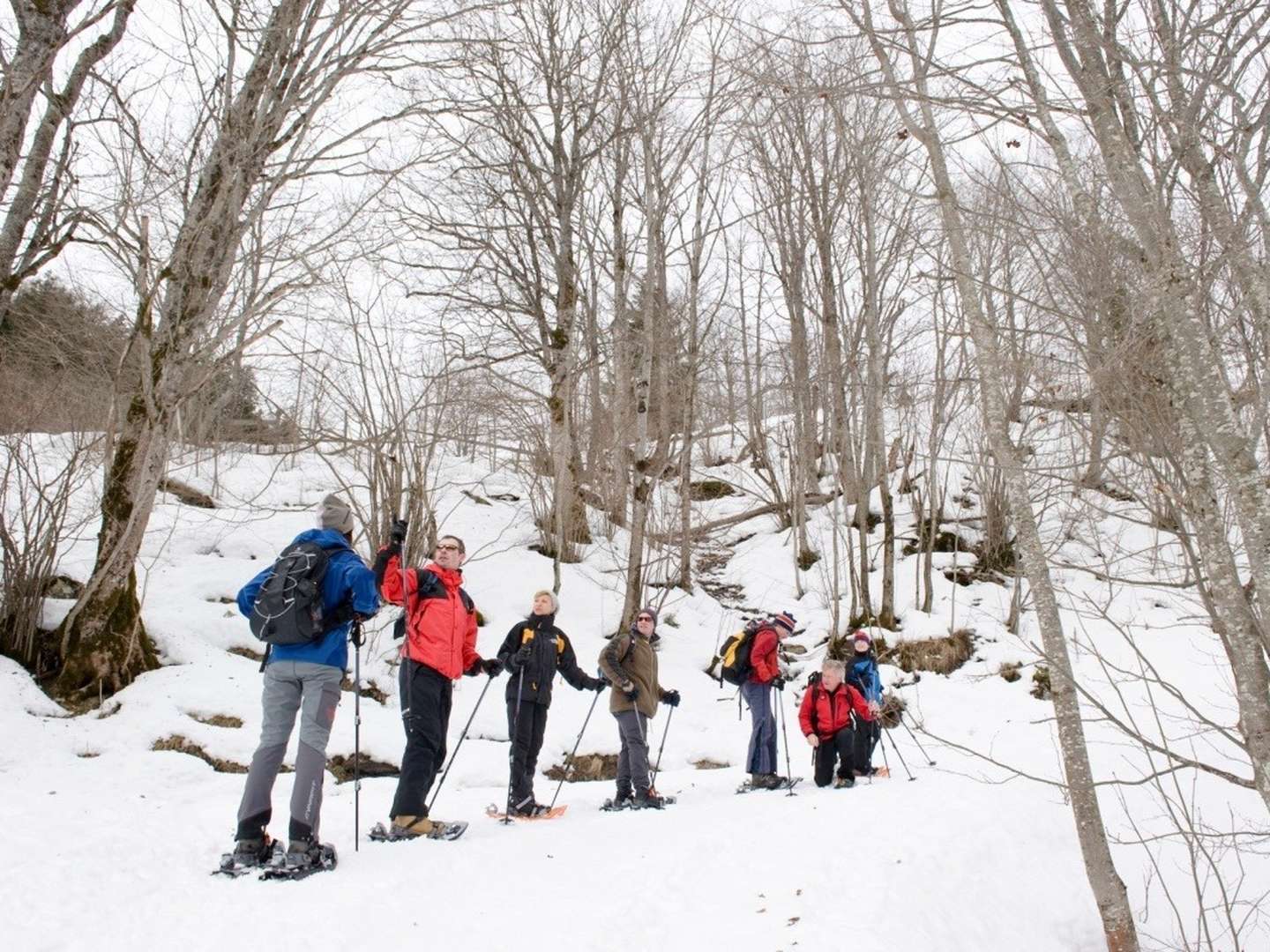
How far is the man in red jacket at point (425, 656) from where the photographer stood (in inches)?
199

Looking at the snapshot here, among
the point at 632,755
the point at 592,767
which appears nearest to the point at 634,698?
the point at 632,755

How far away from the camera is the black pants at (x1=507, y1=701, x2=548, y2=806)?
598 centimetres

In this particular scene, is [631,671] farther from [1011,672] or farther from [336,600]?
[1011,672]

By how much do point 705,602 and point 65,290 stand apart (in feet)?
45.2

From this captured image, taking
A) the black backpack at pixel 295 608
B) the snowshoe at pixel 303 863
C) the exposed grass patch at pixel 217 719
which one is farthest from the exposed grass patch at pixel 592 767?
the black backpack at pixel 295 608

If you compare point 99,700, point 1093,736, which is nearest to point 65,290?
point 99,700

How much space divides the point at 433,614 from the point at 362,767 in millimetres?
3378

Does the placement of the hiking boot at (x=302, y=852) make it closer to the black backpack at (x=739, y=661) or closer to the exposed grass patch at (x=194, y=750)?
the exposed grass patch at (x=194, y=750)

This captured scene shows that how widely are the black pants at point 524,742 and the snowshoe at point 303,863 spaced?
1.83 m

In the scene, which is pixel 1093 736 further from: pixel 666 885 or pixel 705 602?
pixel 666 885

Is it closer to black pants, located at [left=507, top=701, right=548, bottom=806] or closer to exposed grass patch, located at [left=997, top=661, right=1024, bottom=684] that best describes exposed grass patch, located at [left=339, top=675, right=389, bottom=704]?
black pants, located at [left=507, top=701, right=548, bottom=806]

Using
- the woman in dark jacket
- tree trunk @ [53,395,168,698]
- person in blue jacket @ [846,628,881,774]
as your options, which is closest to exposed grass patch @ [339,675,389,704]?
tree trunk @ [53,395,168,698]

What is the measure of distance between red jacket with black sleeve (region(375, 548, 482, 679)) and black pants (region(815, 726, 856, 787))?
404cm

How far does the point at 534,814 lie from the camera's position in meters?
5.98
